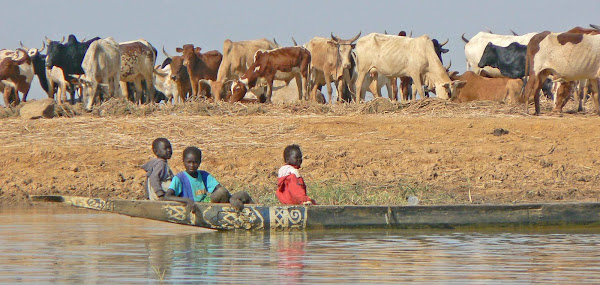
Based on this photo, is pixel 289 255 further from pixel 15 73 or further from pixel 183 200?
pixel 15 73

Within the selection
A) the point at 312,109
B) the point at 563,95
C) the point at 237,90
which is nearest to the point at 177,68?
the point at 237,90

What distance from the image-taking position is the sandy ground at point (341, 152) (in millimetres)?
16391

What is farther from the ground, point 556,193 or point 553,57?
point 553,57

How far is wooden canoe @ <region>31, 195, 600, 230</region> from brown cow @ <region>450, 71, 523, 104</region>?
11.6 metres

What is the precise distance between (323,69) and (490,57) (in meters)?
3.98

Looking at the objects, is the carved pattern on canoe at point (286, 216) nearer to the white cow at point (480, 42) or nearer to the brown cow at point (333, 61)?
the brown cow at point (333, 61)

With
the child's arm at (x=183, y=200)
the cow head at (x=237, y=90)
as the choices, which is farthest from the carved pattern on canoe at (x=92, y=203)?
the cow head at (x=237, y=90)

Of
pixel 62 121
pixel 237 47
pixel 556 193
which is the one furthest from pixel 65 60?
pixel 556 193

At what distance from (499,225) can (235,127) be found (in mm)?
7582

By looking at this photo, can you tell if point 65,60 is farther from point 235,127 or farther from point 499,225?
point 499,225

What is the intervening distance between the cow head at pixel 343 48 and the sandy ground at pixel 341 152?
8.26 m

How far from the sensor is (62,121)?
19938 millimetres

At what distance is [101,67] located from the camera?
26.4m

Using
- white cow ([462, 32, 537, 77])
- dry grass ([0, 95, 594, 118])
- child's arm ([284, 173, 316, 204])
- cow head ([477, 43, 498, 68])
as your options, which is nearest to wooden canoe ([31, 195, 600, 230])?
child's arm ([284, 173, 316, 204])
